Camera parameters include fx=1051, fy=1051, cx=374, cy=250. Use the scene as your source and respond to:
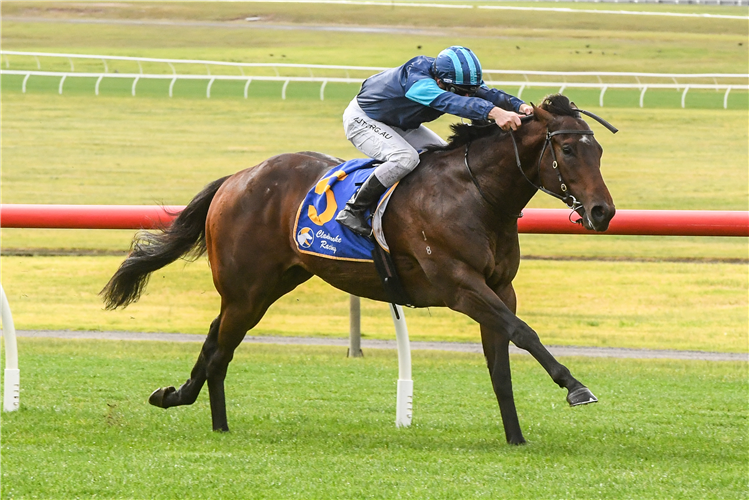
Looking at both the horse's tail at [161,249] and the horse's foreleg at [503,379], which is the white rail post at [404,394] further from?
the horse's tail at [161,249]

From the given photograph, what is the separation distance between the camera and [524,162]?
4.68m

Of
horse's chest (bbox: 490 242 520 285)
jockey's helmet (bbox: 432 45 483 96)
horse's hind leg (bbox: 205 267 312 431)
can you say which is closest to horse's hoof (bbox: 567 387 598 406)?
horse's chest (bbox: 490 242 520 285)

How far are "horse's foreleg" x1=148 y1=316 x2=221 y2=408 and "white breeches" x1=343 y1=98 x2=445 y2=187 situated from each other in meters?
1.29

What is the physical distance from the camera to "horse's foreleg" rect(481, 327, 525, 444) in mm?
4898

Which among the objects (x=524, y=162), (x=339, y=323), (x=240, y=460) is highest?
(x=524, y=162)

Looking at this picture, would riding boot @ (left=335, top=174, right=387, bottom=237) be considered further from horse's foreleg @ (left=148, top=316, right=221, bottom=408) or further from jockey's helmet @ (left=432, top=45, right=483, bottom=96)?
horse's foreleg @ (left=148, top=316, right=221, bottom=408)

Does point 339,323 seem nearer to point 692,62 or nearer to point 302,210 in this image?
point 302,210

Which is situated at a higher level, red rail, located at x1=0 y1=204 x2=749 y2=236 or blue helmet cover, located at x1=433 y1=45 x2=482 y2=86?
blue helmet cover, located at x1=433 y1=45 x2=482 y2=86

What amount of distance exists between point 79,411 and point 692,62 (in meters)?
37.8

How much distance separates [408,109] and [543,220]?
53.3 inches

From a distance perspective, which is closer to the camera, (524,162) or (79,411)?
(524,162)

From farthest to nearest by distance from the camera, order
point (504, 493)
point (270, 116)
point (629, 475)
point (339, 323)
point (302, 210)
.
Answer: point (270, 116)
point (339, 323)
point (302, 210)
point (629, 475)
point (504, 493)

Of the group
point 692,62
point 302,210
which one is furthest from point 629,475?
point 692,62

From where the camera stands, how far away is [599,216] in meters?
4.29
